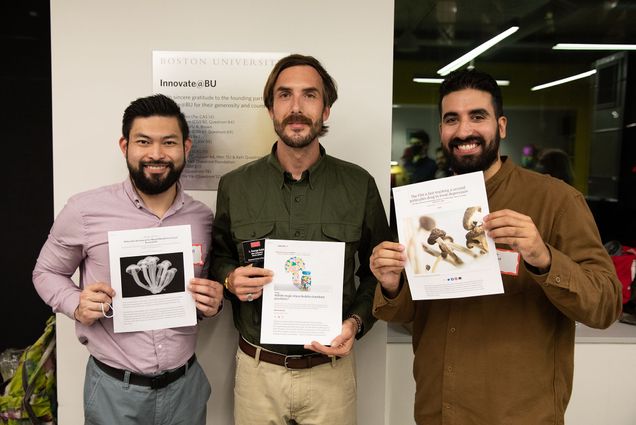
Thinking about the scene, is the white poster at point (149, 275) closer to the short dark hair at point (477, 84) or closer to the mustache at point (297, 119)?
the mustache at point (297, 119)

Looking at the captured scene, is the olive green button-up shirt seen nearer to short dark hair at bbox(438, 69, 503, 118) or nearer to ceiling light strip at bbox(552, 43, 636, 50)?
short dark hair at bbox(438, 69, 503, 118)

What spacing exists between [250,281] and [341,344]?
42cm

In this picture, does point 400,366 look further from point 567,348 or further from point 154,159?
point 154,159

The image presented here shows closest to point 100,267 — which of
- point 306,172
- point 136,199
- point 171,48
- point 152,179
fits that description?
point 136,199

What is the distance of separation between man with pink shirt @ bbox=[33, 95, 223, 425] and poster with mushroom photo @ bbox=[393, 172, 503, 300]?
0.79 metres

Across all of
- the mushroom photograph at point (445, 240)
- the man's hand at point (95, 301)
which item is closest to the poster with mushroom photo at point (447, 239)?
the mushroom photograph at point (445, 240)

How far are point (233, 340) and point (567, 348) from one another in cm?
162

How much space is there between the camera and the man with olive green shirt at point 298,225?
183 centimetres

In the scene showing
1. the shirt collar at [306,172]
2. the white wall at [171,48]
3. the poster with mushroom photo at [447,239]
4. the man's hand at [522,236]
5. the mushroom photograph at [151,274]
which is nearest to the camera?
the man's hand at [522,236]

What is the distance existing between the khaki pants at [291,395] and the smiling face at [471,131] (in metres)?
0.98

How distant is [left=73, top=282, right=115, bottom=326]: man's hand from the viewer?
1.66m

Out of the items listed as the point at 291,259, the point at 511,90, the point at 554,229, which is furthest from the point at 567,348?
the point at 511,90

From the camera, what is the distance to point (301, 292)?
1.71 metres

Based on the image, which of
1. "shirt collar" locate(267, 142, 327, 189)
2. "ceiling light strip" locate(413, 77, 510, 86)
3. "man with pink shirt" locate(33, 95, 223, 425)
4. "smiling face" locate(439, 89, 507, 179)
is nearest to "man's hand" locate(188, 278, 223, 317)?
"man with pink shirt" locate(33, 95, 223, 425)
